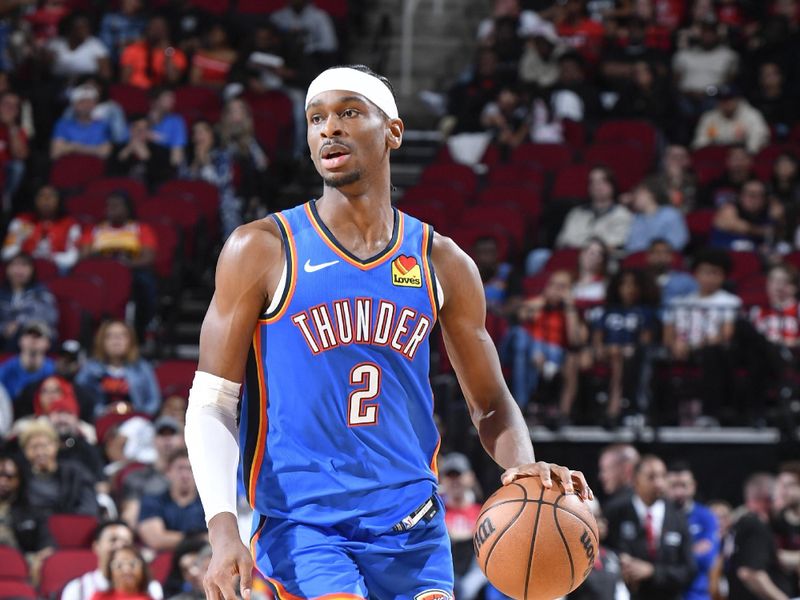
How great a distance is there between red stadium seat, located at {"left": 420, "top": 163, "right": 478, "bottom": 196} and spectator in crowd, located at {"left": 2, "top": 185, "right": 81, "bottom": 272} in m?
3.11

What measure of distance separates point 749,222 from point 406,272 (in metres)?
8.52

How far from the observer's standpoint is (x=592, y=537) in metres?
3.58

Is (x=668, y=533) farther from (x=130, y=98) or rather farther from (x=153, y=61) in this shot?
(x=153, y=61)

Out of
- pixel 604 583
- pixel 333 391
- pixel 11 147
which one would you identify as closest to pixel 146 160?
pixel 11 147

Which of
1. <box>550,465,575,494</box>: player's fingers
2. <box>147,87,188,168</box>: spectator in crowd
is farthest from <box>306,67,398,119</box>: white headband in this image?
<box>147,87,188,168</box>: spectator in crowd

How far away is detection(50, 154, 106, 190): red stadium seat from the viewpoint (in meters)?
12.7

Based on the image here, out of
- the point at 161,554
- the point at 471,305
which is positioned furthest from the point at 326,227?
the point at 161,554

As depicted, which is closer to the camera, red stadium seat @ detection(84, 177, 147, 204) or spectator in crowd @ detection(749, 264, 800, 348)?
spectator in crowd @ detection(749, 264, 800, 348)

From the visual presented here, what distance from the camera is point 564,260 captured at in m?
11.2

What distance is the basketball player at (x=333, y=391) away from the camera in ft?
11.8

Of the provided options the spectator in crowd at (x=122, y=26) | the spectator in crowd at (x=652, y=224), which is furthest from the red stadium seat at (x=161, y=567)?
the spectator in crowd at (x=122, y=26)

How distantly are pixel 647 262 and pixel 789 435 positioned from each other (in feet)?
5.69

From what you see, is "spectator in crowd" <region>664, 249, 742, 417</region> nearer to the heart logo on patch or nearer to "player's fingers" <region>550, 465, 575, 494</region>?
the heart logo on patch

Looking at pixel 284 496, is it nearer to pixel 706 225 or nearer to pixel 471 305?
pixel 471 305
